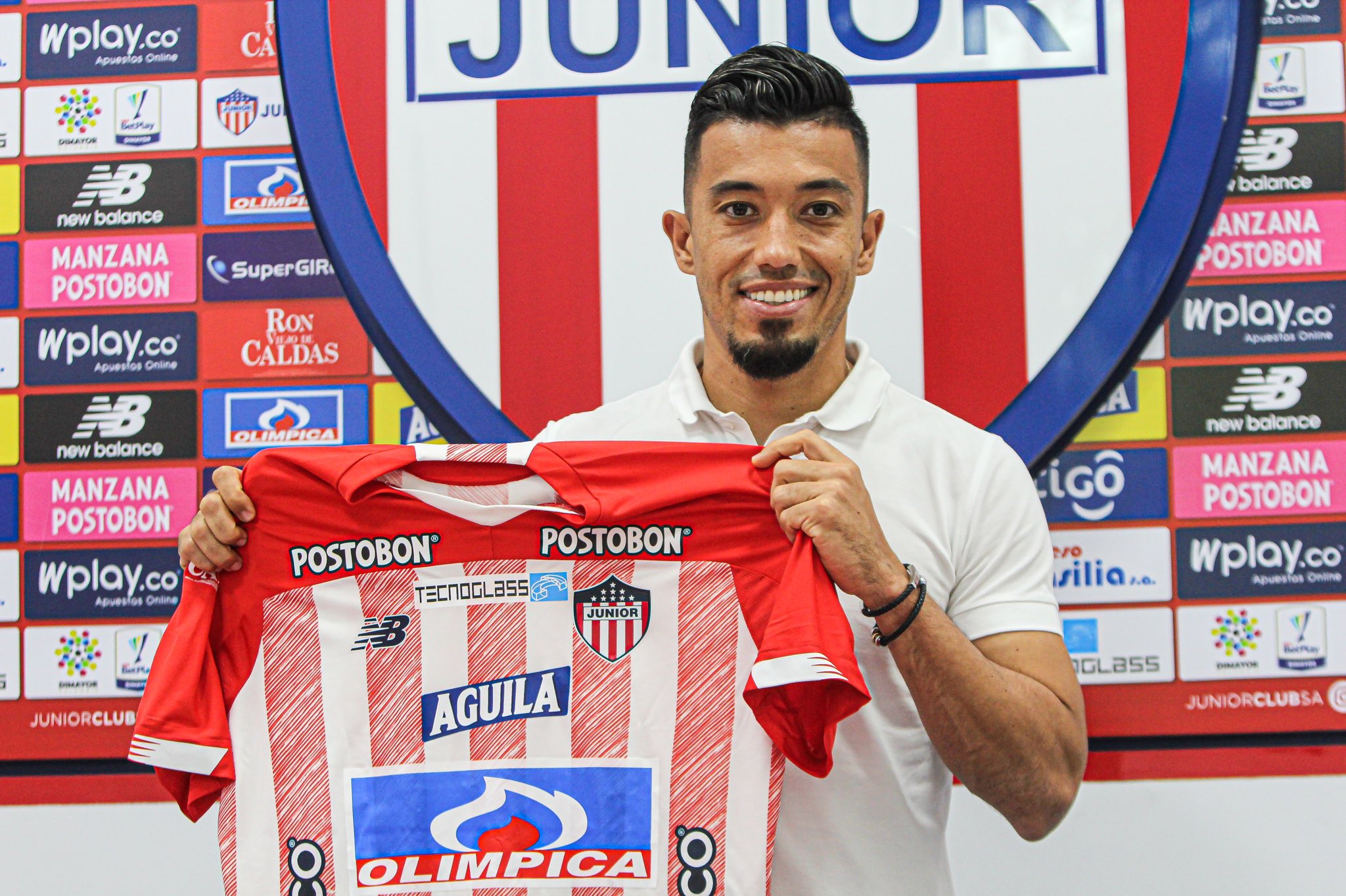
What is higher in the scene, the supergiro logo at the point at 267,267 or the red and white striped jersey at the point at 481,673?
the supergiro logo at the point at 267,267

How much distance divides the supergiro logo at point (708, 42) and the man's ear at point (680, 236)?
36cm

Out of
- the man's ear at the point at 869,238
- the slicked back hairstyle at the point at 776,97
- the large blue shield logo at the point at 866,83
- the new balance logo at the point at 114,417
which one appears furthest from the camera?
the new balance logo at the point at 114,417

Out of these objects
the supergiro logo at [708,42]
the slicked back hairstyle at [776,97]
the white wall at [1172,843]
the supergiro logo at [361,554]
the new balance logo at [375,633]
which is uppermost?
the supergiro logo at [708,42]

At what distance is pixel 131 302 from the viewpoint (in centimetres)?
159

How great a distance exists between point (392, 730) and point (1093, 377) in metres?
1.13

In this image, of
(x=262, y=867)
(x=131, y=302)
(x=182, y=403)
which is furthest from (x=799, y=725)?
(x=131, y=302)

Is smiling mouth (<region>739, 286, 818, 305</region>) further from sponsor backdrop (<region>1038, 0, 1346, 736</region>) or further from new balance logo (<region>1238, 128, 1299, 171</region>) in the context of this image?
new balance logo (<region>1238, 128, 1299, 171</region>)

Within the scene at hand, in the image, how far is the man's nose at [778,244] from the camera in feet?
3.68

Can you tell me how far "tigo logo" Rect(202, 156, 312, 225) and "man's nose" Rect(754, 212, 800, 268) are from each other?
2.78 feet

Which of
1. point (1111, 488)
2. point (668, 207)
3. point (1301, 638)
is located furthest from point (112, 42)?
point (1301, 638)

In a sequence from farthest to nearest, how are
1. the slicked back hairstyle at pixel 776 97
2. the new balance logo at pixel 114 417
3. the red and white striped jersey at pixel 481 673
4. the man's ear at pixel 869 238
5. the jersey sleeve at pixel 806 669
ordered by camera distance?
the new balance logo at pixel 114 417
the man's ear at pixel 869 238
the slicked back hairstyle at pixel 776 97
the red and white striped jersey at pixel 481 673
the jersey sleeve at pixel 806 669

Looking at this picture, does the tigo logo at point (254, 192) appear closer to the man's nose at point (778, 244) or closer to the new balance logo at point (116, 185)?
the new balance logo at point (116, 185)

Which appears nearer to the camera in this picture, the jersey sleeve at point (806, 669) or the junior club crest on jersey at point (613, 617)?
the jersey sleeve at point (806, 669)

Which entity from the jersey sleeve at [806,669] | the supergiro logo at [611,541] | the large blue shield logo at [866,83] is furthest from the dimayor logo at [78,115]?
the jersey sleeve at [806,669]
